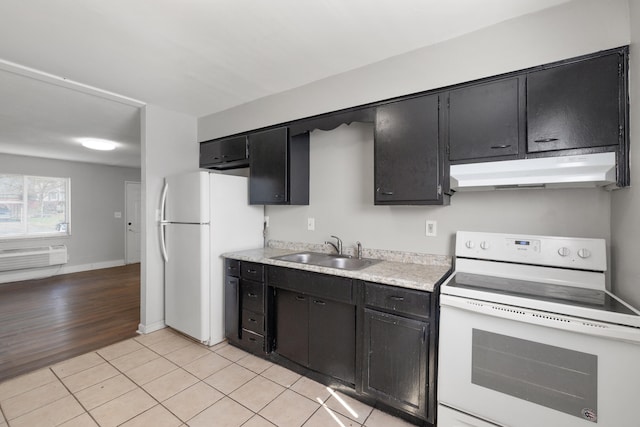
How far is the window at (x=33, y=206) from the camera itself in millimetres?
5270

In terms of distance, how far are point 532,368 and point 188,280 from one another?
9.09ft

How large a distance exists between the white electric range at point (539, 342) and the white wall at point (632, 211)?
0.08 metres

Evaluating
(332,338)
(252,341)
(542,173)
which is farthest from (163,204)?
(542,173)

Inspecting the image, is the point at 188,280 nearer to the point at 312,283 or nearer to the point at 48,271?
the point at 312,283

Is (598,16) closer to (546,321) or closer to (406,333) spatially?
(546,321)

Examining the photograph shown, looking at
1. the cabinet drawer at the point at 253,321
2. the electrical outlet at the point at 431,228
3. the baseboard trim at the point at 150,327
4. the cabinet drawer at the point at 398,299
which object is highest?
the electrical outlet at the point at 431,228

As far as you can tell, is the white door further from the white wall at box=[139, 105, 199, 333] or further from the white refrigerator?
the white refrigerator

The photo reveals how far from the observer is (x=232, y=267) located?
108 inches

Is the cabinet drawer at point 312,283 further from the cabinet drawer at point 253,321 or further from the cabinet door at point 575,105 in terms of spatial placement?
the cabinet door at point 575,105

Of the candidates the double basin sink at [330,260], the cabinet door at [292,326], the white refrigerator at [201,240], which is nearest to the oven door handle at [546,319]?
Answer: the double basin sink at [330,260]

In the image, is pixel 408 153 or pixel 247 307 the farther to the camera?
pixel 247 307

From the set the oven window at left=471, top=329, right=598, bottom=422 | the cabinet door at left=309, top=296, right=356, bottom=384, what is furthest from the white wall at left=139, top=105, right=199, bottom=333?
the oven window at left=471, top=329, right=598, bottom=422

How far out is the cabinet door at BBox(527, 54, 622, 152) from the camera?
145 centimetres

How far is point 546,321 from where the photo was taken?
1.32m
